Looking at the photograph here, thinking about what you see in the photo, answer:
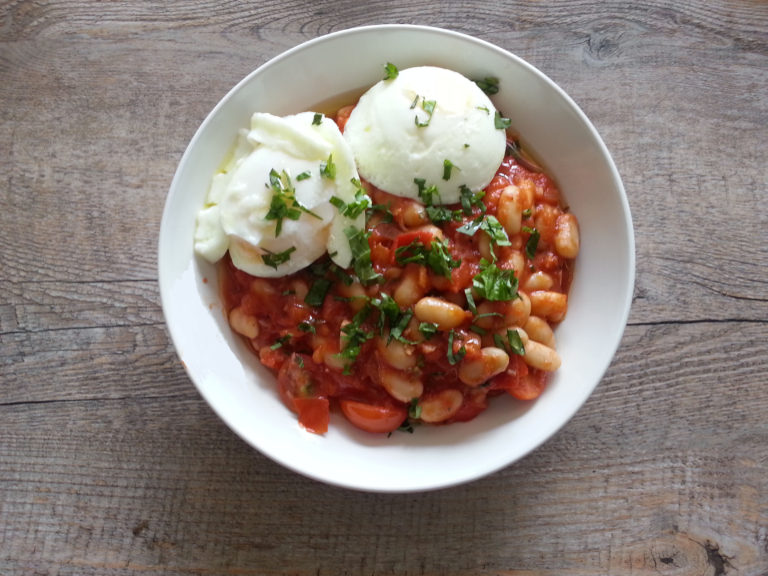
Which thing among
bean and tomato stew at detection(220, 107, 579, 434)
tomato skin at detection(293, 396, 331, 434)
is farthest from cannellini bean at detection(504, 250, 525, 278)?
tomato skin at detection(293, 396, 331, 434)

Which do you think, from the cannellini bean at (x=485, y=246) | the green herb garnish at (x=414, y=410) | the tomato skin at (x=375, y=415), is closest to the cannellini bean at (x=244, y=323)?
the tomato skin at (x=375, y=415)

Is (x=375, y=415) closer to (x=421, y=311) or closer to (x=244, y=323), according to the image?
(x=421, y=311)

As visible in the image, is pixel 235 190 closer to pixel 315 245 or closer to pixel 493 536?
pixel 315 245

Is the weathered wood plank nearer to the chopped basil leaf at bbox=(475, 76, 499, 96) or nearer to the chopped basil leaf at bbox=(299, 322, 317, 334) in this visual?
the chopped basil leaf at bbox=(299, 322, 317, 334)

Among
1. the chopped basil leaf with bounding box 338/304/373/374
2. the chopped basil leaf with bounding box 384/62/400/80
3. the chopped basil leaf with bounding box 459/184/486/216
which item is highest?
the chopped basil leaf with bounding box 384/62/400/80

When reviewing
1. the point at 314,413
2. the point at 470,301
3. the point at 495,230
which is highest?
the point at 495,230

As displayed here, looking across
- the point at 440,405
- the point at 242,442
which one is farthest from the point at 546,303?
the point at 242,442
